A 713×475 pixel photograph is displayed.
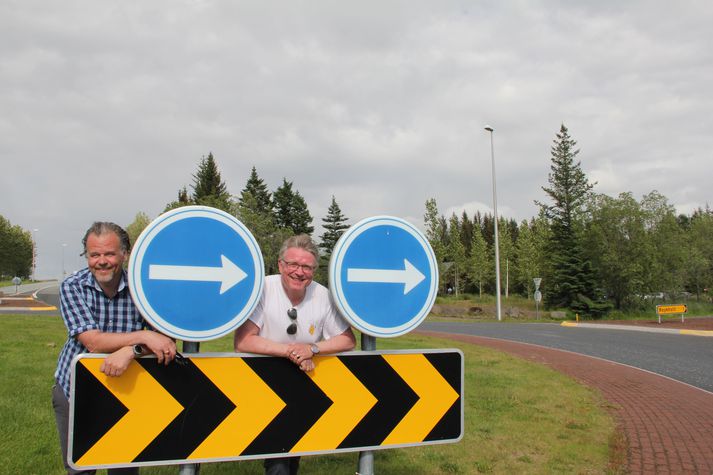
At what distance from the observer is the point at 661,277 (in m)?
43.7

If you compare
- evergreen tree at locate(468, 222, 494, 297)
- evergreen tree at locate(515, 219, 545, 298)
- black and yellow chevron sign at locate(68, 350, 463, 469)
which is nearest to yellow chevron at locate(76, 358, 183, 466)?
black and yellow chevron sign at locate(68, 350, 463, 469)

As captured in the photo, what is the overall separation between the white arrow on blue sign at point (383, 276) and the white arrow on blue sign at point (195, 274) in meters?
0.40

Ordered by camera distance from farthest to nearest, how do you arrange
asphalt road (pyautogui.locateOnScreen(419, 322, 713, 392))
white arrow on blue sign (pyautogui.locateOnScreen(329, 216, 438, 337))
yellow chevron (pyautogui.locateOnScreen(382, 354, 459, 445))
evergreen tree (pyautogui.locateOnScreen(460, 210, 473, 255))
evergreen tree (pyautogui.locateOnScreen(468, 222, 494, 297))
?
1. evergreen tree (pyautogui.locateOnScreen(460, 210, 473, 255))
2. evergreen tree (pyautogui.locateOnScreen(468, 222, 494, 297))
3. asphalt road (pyautogui.locateOnScreen(419, 322, 713, 392))
4. yellow chevron (pyautogui.locateOnScreen(382, 354, 459, 445))
5. white arrow on blue sign (pyautogui.locateOnScreen(329, 216, 438, 337))

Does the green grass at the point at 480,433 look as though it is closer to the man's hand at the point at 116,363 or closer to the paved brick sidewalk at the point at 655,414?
the paved brick sidewalk at the point at 655,414

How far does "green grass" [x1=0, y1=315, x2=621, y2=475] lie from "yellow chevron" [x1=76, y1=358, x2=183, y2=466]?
2.69m

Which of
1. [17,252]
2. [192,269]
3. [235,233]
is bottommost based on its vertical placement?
[192,269]

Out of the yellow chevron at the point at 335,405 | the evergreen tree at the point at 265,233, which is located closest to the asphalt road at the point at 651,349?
the yellow chevron at the point at 335,405

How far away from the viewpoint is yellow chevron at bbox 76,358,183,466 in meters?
1.99

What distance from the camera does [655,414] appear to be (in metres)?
7.42

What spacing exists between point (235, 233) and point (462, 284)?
236 ft

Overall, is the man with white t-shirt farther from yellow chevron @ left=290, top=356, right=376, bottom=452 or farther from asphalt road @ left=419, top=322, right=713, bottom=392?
asphalt road @ left=419, top=322, right=713, bottom=392

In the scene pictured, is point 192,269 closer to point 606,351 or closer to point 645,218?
point 606,351

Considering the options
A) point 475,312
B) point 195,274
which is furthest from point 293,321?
point 475,312

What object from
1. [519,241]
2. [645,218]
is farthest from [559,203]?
[519,241]
